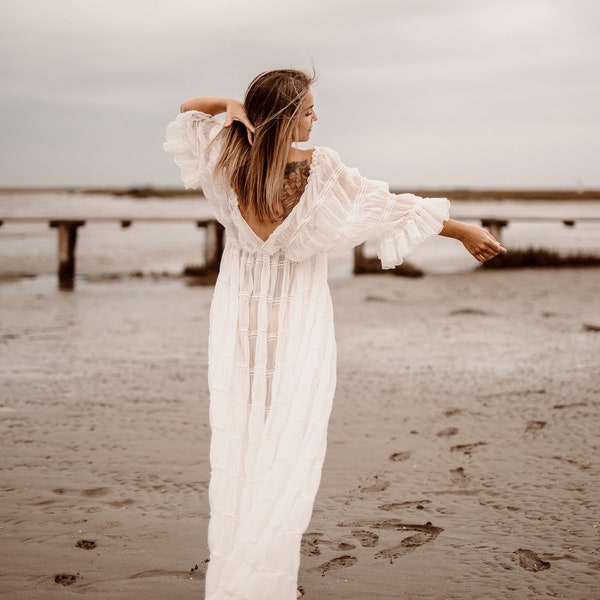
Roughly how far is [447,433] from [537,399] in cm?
122

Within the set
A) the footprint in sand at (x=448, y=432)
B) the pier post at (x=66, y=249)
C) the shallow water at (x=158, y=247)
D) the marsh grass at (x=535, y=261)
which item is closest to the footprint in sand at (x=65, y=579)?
the footprint in sand at (x=448, y=432)

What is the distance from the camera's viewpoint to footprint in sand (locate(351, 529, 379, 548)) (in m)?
4.18

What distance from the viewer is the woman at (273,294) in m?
3.30

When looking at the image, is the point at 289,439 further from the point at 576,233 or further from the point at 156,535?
the point at 576,233

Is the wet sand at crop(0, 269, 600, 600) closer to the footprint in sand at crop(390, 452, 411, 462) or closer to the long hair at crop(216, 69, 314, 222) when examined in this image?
the footprint in sand at crop(390, 452, 411, 462)

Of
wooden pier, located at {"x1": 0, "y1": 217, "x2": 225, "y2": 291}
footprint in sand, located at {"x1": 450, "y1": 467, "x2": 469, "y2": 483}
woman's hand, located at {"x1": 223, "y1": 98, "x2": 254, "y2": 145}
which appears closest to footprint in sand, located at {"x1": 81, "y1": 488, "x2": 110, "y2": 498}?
footprint in sand, located at {"x1": 450, "y1": 467, "x2": 469, "y2": 483}

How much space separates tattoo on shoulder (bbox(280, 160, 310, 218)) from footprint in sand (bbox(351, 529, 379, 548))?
1.66 m

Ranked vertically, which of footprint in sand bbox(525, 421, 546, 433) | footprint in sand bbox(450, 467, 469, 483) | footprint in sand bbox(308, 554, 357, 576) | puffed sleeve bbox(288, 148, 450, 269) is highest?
Answer: puffed sleeve bbox(288, 148, 450, 269)

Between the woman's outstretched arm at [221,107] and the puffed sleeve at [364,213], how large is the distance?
1.03 feet

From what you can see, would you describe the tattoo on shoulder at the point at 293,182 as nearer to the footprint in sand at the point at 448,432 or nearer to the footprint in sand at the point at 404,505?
the footprint in sand at the point at 404,505

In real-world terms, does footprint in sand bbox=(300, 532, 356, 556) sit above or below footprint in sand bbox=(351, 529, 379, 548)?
below

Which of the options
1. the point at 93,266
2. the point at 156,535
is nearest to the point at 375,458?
the point at 156,535

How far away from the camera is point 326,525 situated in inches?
175

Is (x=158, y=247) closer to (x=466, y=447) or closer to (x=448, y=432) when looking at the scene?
(x=448, y=432)
